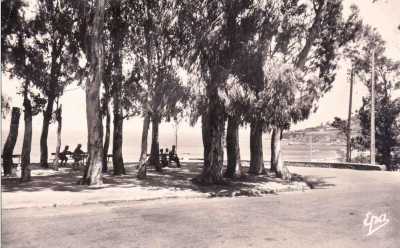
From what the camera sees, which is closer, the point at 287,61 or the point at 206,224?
the point at 206,224

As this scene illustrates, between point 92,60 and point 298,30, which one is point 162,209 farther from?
point 298,30

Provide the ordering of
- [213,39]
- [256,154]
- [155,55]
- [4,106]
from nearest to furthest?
[213,39]
[4,106]
[155,55]
[256,154]

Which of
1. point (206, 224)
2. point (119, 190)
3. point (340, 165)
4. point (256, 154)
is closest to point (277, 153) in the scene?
point (256, 154)

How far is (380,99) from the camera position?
121ft

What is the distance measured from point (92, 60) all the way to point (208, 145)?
15.4ft

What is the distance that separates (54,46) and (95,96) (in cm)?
990

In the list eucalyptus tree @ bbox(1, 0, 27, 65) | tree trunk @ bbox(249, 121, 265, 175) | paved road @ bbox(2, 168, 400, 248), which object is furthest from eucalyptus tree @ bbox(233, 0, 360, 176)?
eucalyptus tree @ bbox(1, 0, 27, 65)

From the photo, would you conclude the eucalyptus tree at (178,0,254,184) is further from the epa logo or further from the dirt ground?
the epa logo

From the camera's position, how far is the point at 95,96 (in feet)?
52.8

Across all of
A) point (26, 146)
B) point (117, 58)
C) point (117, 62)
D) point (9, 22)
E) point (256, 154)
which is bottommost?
point (256, 154)

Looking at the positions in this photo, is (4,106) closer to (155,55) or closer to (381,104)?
(155,55)

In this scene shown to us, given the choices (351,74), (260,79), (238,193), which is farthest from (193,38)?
(351,74)

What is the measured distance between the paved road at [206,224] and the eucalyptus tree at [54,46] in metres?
10.2

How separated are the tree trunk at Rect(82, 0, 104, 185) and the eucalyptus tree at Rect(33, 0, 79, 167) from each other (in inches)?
133
